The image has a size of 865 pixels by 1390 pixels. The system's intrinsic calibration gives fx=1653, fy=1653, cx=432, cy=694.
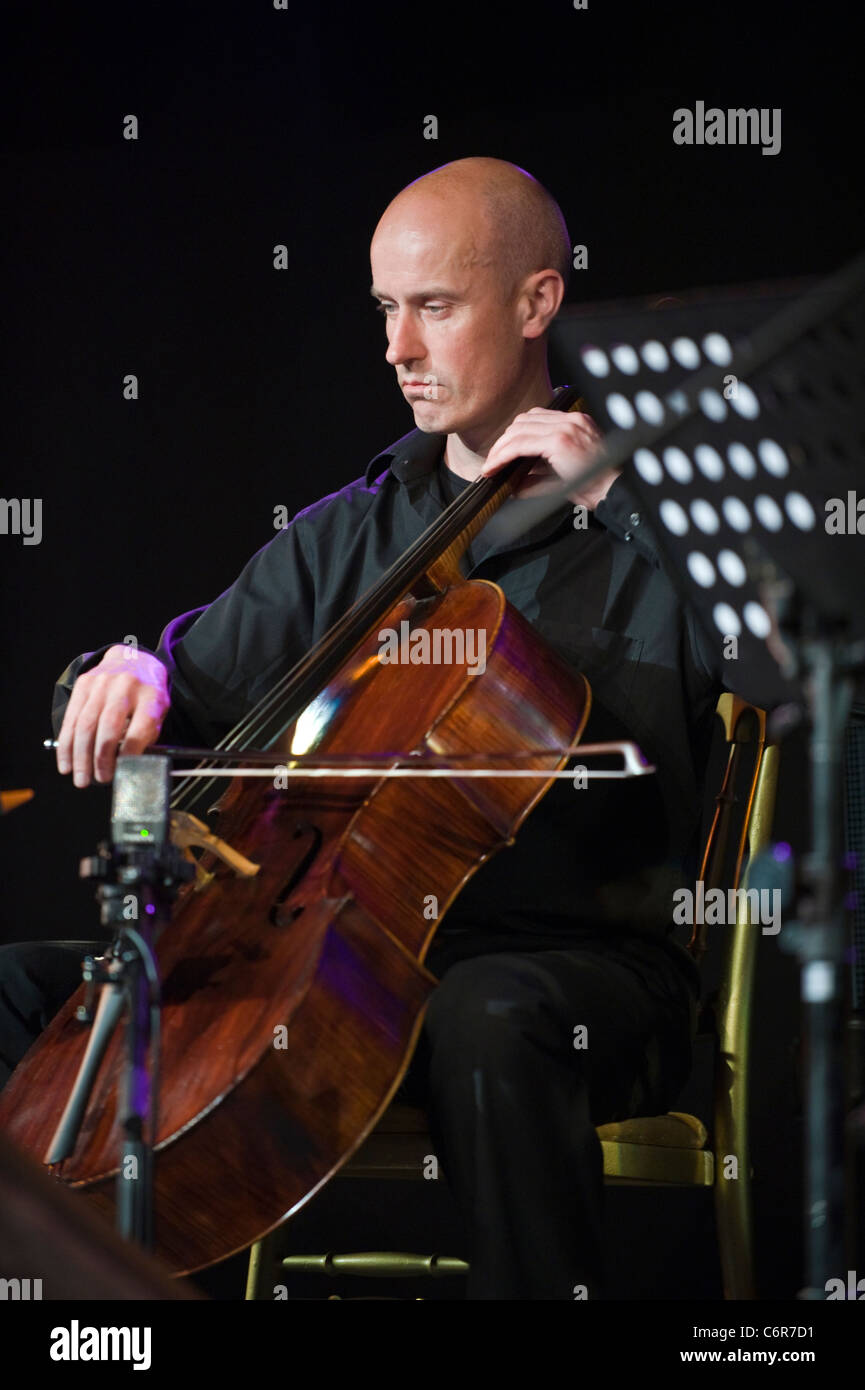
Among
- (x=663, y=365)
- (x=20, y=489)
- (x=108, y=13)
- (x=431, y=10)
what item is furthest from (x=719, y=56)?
(x=663, y=365)

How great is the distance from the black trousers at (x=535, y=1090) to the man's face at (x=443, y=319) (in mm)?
859

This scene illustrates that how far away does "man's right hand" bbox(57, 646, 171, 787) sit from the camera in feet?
6.79

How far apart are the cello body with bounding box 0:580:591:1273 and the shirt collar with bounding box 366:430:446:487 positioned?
0.48 metres

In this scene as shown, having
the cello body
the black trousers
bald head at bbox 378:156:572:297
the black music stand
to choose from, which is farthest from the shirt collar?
the black music stand

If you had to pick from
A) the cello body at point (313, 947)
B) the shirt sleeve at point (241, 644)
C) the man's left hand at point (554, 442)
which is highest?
the man's left hand at point (554, 442)

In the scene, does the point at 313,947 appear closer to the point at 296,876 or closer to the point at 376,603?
the point at 296,876

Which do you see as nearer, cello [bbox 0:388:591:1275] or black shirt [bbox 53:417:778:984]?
cello [bbox 0:388:591:1275]

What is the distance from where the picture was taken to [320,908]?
69.6 inches

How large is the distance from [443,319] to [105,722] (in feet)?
2.82

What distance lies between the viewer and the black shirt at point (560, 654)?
2201 millimetres

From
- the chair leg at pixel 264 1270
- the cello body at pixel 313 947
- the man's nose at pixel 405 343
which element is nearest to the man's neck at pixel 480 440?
the man's nose at pixel 405 343

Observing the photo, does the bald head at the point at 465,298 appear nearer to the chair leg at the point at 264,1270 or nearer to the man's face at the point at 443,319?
the man's face at the point at 443,319

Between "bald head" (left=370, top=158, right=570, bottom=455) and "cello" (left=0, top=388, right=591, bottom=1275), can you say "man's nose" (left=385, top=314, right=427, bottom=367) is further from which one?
"cello" (left=0, top=388, right=591, bottom=1275)
